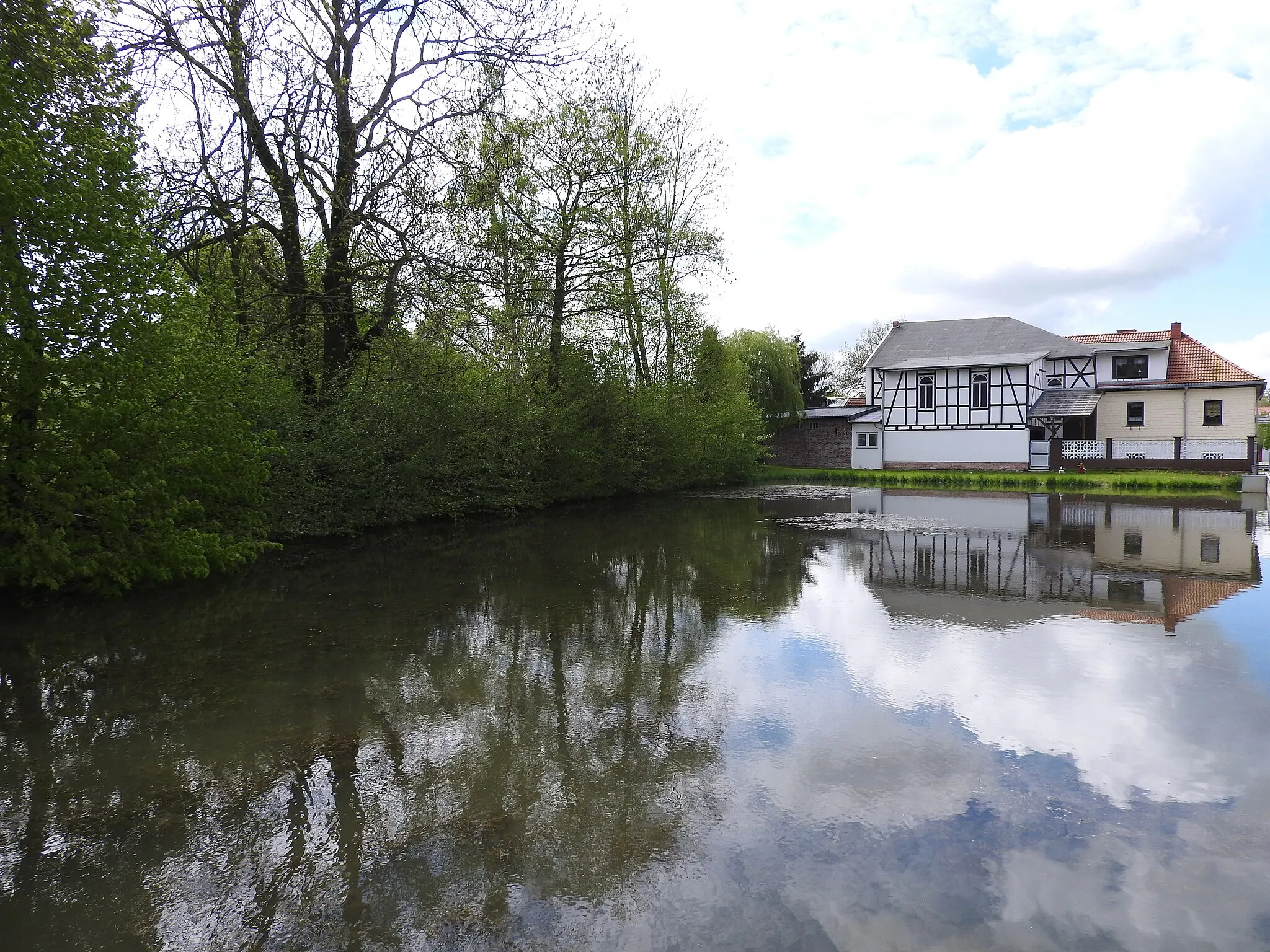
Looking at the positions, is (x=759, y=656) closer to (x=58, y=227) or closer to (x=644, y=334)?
(x=58, y=227)

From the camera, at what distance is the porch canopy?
3547 cm

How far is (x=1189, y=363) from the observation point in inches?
1483

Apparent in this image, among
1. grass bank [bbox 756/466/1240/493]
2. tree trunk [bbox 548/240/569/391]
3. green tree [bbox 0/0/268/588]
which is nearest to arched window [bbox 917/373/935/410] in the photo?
grass bank [bbox 756/466/1240/493]

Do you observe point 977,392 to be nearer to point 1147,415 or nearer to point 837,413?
point 837,413

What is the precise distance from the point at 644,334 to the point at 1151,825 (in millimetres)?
24528

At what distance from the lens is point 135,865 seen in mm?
3320

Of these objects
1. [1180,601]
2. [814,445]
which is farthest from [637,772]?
[814,445]

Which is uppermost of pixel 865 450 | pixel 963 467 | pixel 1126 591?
pixel 865 450

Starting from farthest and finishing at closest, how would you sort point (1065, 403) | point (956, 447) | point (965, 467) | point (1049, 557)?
point (956, 447) < point (965, 467) < point (1065, 403) < point (1049, 557)

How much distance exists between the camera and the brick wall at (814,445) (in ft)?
136

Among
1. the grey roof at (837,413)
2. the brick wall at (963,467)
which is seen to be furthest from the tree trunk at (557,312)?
the grey roof at (837,413)

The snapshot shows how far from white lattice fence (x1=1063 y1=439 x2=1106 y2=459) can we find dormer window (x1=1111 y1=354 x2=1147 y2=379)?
4773 millimetres

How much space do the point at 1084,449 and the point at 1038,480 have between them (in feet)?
23.5

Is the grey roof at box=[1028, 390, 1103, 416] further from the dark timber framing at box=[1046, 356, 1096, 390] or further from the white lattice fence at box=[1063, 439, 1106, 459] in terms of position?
the white lattice fence at box=[1063, 439, 1106, 459]
